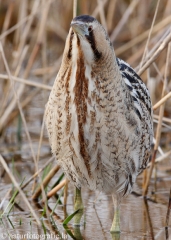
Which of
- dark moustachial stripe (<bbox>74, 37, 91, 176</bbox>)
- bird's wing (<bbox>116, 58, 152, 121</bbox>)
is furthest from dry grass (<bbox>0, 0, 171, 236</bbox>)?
dark moustachial stripe (<bbox>74, 37, 91, 176</bbox>)

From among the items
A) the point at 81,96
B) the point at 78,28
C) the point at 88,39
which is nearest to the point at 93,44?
the point at 88,39

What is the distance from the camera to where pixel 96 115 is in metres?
2.96

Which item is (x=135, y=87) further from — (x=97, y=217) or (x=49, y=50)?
(x=49, y=50)

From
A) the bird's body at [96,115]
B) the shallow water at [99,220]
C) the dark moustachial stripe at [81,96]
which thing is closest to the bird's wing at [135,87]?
the bird's body at [96,115]

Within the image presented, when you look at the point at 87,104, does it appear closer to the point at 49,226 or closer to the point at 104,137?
the point at 104,137

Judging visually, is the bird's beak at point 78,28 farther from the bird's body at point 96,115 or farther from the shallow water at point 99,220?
the shallow water at point 99,220

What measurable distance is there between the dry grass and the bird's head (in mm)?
747

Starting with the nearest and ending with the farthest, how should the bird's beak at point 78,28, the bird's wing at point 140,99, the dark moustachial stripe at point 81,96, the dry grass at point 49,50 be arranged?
the bird's beak at point 78,28, the dark moustachial stripe at point 81,96, the bird's wing at point 140,99, the dry grass at point 49,50

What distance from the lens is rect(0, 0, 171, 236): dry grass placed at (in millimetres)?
4637

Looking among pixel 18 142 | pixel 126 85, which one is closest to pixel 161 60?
pixel 18 142

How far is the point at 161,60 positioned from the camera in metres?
5.85

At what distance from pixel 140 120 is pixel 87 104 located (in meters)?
0.42

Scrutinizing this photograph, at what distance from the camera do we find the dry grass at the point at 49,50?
15.2ft

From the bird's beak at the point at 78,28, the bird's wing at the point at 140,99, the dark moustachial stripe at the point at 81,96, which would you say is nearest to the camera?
the bird's beak at the point at 78,28
